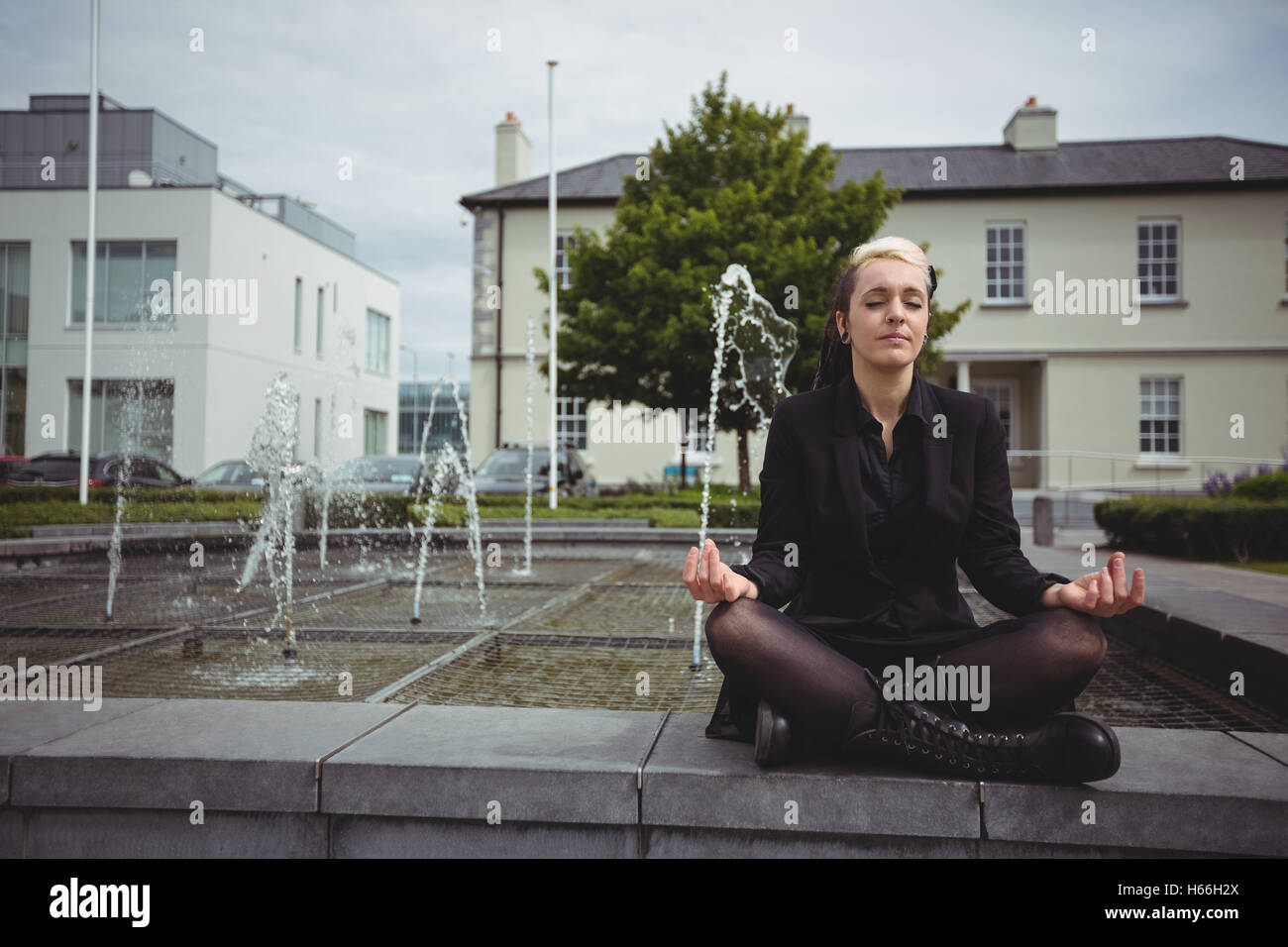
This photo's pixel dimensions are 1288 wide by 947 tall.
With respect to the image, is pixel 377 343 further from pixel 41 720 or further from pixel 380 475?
pixel 41 720

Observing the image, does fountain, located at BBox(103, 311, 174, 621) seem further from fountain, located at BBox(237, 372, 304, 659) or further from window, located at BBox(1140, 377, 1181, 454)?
window, located at BBox(1140, 377, 1181, 454)

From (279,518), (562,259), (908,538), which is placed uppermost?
(562,259)

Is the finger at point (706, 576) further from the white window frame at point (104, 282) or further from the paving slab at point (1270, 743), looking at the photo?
the white window frame at point (104, 282)

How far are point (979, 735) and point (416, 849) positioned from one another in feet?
4.89

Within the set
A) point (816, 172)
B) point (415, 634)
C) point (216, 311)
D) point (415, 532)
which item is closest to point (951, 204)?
point (816, 172)

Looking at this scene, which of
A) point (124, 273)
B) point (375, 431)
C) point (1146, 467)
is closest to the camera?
point (1146, 467)

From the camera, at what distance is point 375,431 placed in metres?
39.4

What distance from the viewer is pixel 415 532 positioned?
12.8m

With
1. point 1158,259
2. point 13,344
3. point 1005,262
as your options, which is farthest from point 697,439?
point 13,344

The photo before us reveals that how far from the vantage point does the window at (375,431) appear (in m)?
38.4

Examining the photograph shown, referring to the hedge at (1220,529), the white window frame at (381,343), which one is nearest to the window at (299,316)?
the white window frame at (381,343)

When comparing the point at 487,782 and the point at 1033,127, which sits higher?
the point at 1033,127

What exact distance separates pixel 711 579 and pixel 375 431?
38.9m
